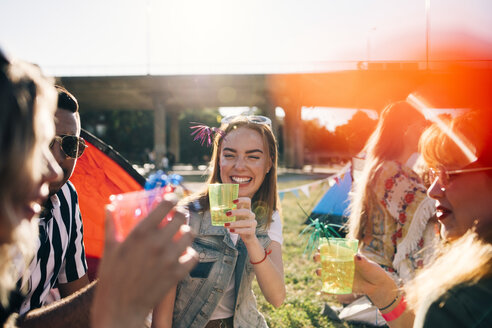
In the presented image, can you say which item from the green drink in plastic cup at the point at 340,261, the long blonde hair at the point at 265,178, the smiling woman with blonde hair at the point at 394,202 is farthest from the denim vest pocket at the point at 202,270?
the smiling woman with blonde hair at the point at 394,202

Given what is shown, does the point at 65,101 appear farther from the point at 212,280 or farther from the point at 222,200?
the point at 212,280

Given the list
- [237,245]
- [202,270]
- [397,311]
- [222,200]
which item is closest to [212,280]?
[202,270]

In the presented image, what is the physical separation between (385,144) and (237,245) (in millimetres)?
2300

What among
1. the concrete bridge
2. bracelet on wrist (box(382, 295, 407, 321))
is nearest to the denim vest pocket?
bracelet on wrist (box(382, 295, 407, 321))

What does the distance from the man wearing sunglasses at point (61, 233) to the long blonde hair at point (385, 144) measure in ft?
9.27

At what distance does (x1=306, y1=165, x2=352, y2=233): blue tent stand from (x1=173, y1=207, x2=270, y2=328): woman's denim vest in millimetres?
5618

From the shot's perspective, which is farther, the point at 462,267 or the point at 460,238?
the point at 460,238

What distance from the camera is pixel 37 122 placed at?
953 mm

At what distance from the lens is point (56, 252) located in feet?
7.41

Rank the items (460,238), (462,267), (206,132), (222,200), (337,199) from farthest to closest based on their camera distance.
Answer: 1. (337,199)
2. (206,132)
3. (222,200)
4. (460,238)
5. (462,267)

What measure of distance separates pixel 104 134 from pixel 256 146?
45788 millimetres

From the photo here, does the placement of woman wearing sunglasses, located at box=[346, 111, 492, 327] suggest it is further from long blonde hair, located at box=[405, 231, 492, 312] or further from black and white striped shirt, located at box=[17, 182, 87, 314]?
black and white striped shirt, located at box=[17, 182, 87, 314]

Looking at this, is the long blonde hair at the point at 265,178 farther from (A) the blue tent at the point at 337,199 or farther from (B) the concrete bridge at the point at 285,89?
(B) the concrete bridge at the point at 285,89

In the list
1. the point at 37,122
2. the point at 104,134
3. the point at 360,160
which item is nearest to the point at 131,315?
the point at 37,122
